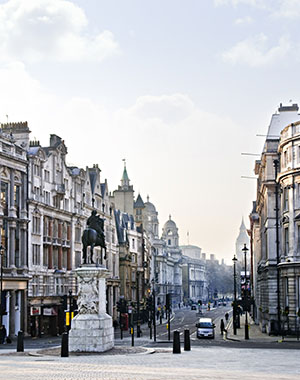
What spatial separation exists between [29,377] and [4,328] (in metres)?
36.3

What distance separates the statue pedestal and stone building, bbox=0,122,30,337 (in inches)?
1004

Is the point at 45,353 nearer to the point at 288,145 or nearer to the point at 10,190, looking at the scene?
the point at 10,190

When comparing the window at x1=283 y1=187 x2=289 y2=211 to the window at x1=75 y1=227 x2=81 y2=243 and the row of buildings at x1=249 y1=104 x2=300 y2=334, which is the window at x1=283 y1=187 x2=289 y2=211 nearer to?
the row of buildings at x1=249 y1=104 x2=300 y2=334

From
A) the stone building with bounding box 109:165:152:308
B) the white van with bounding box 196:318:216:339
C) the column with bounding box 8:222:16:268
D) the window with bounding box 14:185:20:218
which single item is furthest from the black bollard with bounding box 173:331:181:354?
the stone building with bounding box 109:165:152:308

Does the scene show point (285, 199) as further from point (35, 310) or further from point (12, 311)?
point (12, 311)

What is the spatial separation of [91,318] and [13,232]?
94.9 ft

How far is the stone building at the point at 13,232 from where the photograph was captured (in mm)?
62812

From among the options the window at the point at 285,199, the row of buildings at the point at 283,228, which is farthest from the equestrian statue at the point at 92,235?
the window at the point at 285,199

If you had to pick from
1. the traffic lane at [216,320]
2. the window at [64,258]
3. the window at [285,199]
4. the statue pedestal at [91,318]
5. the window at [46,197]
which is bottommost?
the traffic lane at [216,320]

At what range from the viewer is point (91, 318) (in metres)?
36.8

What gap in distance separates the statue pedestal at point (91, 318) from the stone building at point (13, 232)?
25.5 m

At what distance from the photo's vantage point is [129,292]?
10469cm

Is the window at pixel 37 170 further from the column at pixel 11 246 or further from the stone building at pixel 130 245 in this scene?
the stone building at pixel 130 245

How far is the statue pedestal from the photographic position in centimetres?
3619
